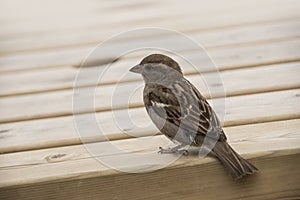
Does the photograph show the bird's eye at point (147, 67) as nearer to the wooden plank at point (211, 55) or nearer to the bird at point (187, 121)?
the bird at point (187, 121)

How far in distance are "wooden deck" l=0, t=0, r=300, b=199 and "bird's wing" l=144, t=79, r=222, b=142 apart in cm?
10

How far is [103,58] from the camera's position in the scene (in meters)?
3.49

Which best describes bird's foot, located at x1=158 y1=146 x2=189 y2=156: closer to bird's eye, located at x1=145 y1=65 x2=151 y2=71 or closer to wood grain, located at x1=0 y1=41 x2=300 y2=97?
bird's eye, located at x1=145 y1=65 x2=151 y2=71

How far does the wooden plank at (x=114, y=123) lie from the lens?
2.62m

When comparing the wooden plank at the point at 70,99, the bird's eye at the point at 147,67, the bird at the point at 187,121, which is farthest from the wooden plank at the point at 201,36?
the bird at the point at 187,121

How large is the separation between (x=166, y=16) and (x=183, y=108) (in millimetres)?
1781

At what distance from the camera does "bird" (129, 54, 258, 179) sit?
238 centimetres

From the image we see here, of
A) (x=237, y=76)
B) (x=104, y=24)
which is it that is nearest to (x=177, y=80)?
(x=237, y=76)

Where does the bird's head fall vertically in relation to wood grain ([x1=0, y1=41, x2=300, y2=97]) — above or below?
above

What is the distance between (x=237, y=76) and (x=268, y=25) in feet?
2.29

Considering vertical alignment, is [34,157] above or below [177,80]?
below

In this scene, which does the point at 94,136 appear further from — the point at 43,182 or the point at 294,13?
the point at 294,13

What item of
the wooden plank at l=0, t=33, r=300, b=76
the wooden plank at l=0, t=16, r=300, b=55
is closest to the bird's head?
the wooden plank at l=0, t=33, r=300, b=76

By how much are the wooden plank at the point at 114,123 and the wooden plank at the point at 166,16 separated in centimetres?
113
